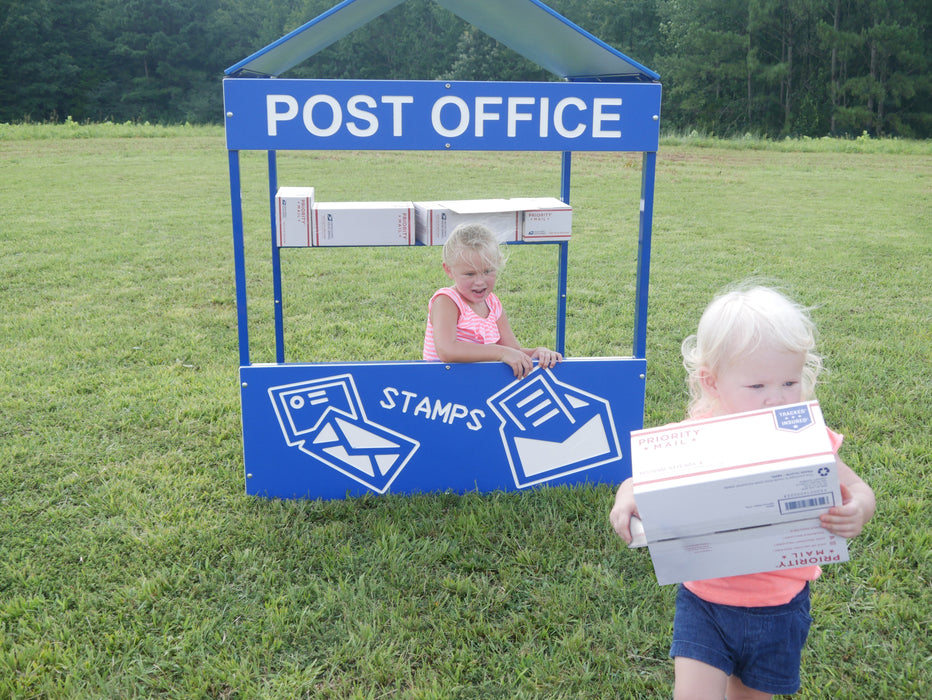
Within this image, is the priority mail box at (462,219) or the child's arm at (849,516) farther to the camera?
the priority mail box at (462,219)

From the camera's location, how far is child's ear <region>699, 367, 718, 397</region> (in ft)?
6.00

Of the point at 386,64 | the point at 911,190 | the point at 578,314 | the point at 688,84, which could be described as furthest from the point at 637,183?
the point at 386,64

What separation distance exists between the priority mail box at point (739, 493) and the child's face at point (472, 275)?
159 cm

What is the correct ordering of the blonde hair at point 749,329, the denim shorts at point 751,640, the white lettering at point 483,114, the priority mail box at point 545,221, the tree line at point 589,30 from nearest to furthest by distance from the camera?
1. the blonde hair at point 749,329
2. the denim shorts at point 751,640
3. the white lettering at point 483,114
4. the priority mail box at point 545,221
5. the tree line at point 589,30

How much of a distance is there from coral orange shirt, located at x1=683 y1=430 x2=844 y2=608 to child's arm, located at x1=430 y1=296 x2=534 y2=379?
148 cm

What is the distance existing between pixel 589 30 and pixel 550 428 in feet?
142

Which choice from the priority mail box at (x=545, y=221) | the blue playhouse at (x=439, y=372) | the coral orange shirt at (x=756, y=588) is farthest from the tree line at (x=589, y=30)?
the coral orange shirt at (x=756, y=588)

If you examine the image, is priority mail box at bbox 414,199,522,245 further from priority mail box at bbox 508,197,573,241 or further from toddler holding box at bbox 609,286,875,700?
toddler holding box at bbox 609,286,875,700

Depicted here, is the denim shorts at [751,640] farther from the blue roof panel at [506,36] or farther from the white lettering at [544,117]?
the blue roof panel at [506,36]

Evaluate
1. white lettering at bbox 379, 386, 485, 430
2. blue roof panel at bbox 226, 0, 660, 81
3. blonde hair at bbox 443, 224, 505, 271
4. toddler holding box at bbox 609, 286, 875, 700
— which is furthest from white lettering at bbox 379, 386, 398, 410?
toddler holding box at bbox 609, 286, 875, 700

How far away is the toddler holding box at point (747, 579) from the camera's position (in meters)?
1.71

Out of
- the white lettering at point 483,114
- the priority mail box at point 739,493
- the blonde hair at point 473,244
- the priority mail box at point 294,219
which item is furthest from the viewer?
the priority mail box at point 294,219

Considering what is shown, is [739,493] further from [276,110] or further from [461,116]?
[276,110]

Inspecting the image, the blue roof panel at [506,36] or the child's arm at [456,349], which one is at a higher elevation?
the blue roof panel at [506,36]
